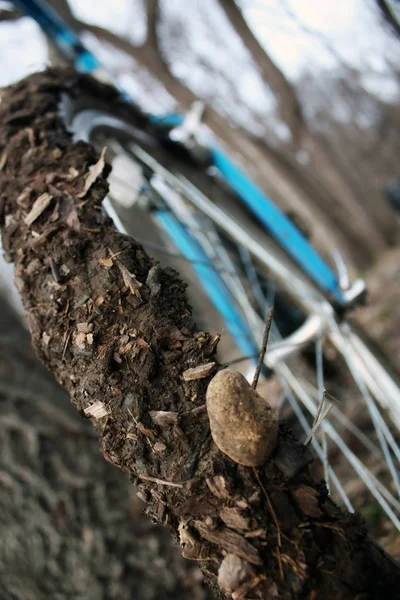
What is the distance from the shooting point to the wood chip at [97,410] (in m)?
0.60

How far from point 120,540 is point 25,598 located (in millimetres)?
399

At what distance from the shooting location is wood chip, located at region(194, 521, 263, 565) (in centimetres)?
48

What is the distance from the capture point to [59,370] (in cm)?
69

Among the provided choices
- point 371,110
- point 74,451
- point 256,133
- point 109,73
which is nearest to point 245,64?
point 256,133

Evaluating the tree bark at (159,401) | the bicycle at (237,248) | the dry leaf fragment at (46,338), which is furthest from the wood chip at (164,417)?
the bicycle at (237,248)

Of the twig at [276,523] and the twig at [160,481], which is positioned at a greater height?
the twig at [276,523]

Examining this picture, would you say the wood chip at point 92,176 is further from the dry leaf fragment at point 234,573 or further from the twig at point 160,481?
the dry leaf fragment at point 234,573

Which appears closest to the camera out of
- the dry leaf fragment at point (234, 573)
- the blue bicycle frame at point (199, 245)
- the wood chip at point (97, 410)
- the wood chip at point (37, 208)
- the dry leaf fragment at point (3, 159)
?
the dry leaf fragment at point (234, 573)

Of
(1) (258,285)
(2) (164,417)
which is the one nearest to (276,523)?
(2) (164,417)

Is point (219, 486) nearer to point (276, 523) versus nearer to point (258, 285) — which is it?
point (276, 523)

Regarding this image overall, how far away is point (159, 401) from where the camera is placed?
59 centimetres

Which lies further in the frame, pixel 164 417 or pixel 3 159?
pixel 3 159

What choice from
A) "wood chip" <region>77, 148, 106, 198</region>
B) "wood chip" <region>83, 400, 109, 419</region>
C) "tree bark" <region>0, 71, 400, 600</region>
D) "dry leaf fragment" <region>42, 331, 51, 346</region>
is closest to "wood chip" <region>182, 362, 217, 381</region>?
"tree bark" <region>0, 71, 400, 600</region>

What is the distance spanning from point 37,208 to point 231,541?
60 cm
